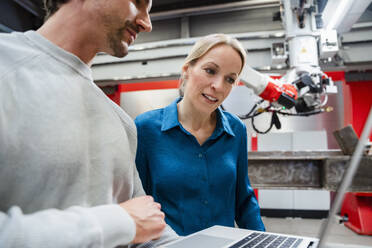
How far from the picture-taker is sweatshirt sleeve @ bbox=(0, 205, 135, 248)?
14.6 inches

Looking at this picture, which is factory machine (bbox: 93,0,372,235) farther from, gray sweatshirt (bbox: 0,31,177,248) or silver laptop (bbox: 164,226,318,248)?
gray sweatshirt (bbox: 0,31,177,248)

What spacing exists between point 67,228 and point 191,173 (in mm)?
628

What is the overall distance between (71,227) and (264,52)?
3.15 meters

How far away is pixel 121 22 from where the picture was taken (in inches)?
25.0

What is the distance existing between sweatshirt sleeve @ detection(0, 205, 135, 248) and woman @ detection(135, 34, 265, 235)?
20.7 inches

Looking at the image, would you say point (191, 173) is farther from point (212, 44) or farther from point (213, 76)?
point (212, 44)

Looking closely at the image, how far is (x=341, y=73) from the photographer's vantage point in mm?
3922

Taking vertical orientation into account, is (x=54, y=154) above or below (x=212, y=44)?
below

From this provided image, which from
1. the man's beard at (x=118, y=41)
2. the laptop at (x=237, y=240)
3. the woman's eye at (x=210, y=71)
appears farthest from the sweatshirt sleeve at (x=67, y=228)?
the woman's eye at (x=210, y=71)

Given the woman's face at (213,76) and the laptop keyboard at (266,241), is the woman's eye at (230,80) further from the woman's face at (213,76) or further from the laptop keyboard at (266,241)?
the laptop keyboard at (266,241)

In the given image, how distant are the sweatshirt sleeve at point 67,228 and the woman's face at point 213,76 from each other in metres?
0.66

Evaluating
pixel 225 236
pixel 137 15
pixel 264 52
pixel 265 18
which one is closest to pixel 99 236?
pixel 225 236

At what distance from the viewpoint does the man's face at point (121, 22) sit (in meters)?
0.62

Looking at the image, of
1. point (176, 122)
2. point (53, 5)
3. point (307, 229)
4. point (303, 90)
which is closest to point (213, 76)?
point (176, 122)
